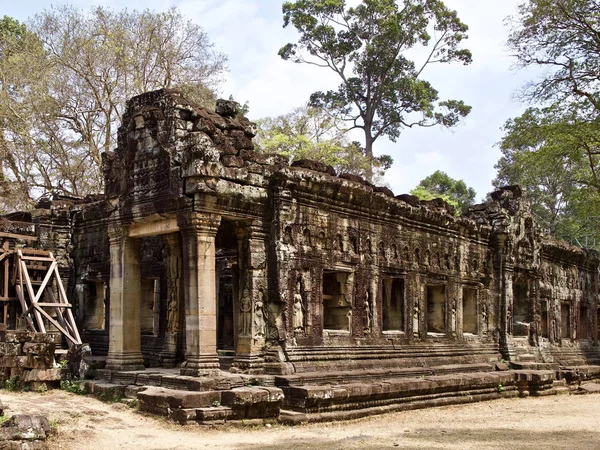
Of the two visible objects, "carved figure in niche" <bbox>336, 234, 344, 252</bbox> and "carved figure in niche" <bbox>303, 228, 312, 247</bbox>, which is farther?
"carved figure in niche" <bbox>336, 234, 344, 252</bbox>

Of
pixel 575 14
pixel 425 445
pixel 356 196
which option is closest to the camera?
pixel 425 445

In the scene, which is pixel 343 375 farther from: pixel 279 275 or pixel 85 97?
pixel 85 97

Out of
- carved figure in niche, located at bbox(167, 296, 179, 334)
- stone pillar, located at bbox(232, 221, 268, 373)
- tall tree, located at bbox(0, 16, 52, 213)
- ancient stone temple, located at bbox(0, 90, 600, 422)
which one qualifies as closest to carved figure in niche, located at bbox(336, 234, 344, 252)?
ancient stone temple, located at bbox(0, 90, 600, 422)

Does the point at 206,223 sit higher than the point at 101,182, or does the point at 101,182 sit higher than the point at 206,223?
the point at 101,182

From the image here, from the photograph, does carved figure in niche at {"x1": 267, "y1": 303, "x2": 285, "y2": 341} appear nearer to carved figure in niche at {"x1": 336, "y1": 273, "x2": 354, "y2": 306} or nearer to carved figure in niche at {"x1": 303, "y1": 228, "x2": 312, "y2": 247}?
carved figure in niche at {"x1": 303, "y1": 228, "x2": 312, "y2": 247}

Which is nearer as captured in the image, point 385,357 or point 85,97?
point 385,357

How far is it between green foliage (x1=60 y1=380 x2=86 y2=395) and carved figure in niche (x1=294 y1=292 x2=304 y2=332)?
3.98 m

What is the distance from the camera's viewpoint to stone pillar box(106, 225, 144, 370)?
13211 mm

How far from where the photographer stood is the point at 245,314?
40.3ft

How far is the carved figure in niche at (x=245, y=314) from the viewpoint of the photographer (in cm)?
1221

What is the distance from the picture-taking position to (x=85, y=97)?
25.3 m

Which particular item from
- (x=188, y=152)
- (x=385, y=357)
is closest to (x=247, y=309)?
(x=188, y=152)

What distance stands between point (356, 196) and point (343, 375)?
11.5ft

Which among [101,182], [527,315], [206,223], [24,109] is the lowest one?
[527,315]
